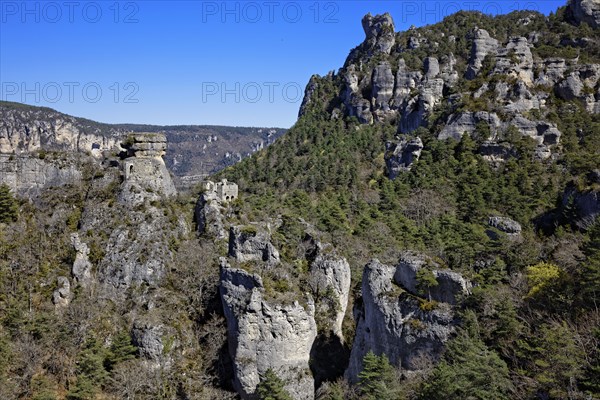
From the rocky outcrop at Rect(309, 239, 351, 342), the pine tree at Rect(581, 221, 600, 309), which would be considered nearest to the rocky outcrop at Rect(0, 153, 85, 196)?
the rocky outcrop at Rect(309, 239, 351, 342)

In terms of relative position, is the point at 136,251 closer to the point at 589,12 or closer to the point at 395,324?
the point at 395,324

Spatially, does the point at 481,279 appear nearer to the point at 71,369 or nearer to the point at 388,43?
the point at 71,369

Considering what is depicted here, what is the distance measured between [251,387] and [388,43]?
102 m

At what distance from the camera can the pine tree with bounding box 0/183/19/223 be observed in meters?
46.5

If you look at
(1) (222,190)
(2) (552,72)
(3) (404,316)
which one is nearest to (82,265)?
(1) (222,190)

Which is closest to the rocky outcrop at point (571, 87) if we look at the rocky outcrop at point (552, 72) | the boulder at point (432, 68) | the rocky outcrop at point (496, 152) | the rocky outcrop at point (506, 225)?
the rocky outcrop at point (552, 72)

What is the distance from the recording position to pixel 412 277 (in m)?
30.2

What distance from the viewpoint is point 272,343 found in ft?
112

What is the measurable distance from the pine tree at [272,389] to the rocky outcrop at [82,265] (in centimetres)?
2141

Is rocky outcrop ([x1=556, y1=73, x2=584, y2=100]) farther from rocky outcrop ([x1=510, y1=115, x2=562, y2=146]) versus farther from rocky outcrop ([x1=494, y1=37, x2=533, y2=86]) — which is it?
rocky outcrop ([x1=510, y1=115, x2=562, y2=146])

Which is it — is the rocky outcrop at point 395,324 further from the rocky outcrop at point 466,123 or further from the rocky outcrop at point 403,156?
the rocky outcrop at point 466,123

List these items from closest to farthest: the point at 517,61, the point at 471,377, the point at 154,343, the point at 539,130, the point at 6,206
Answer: the point at 471,377 → the point at 154,343 → the point at 6,206 → the point at 539,130 → the point at 517,61

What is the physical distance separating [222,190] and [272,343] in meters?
23.3

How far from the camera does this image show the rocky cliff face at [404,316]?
27661 millimetres
